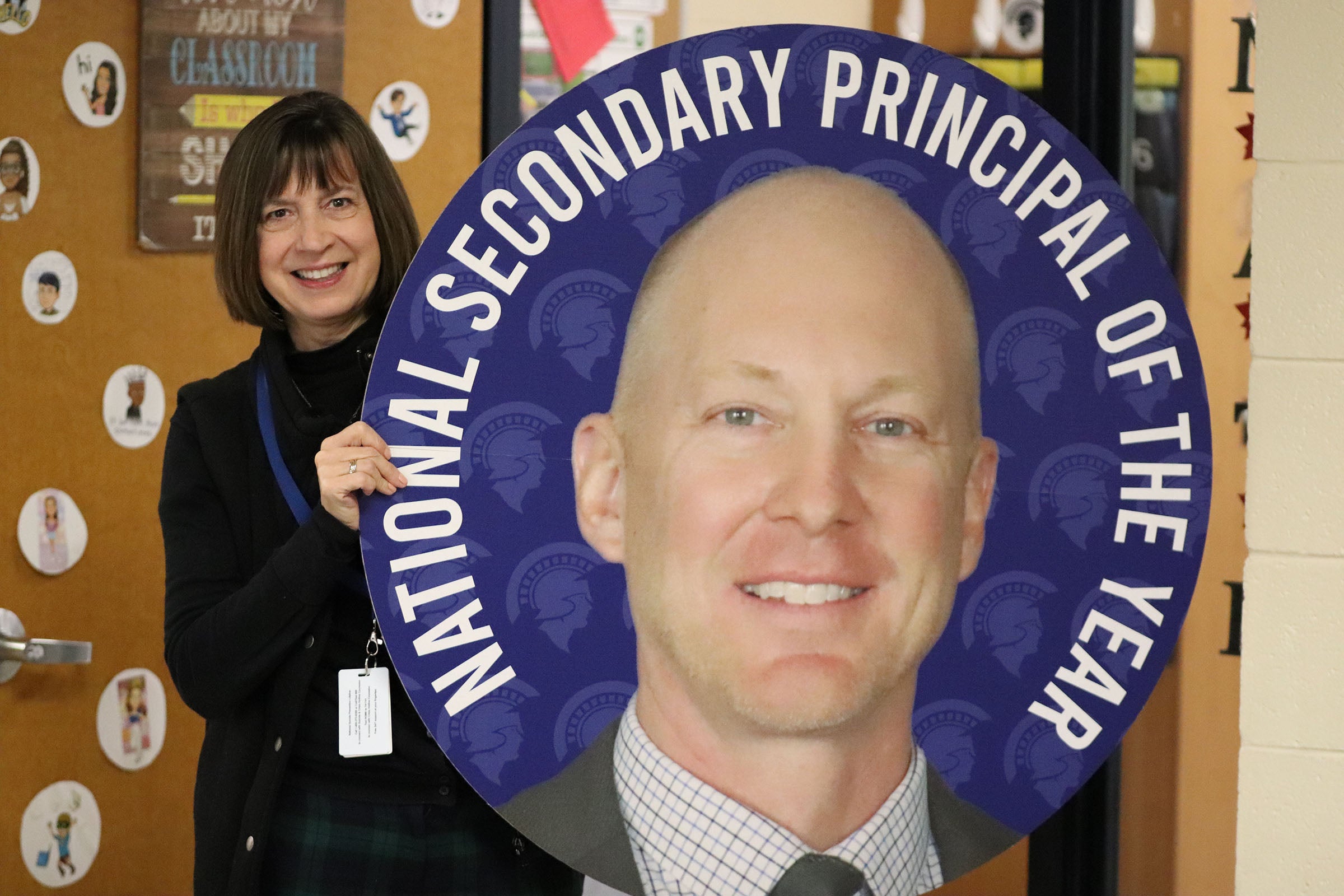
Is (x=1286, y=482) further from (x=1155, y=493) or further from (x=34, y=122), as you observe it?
(x=34, y=122)

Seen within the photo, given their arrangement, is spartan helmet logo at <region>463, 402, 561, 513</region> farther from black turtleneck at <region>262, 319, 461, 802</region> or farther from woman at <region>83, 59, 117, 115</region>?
woman at <region>83, 59, 117, 115</region>

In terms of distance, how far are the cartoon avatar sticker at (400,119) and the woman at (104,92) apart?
1.68 ft

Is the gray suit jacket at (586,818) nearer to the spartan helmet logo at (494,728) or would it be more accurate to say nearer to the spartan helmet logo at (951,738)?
the spartan helmet logo at (494,728)

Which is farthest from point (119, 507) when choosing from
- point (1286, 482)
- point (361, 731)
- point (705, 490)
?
point (1286, 482)

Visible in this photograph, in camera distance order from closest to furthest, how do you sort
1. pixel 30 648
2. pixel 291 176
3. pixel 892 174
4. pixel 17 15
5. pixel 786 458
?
pixel 786 458 < pixel 892 174 < pixel 291 176 < pixel 30 648 < pixel 17 15

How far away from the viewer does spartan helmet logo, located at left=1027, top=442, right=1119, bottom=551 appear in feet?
5.61

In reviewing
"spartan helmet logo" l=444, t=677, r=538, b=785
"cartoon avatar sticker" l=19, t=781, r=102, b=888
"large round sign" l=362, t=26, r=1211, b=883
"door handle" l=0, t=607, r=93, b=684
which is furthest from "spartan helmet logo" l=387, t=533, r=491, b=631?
"cartoon avatar sticker" l=19, t=781, r=102, b=888

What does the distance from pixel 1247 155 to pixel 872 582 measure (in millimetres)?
1333

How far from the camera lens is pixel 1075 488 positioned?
1718 millimetres

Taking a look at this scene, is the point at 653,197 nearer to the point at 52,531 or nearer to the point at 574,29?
the point at 574,29

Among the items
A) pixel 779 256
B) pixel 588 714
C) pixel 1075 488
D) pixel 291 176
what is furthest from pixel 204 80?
pixel 1075 488

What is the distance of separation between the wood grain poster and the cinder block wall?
6.03 ft

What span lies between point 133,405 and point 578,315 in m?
1.49

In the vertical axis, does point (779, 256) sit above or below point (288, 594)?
above
